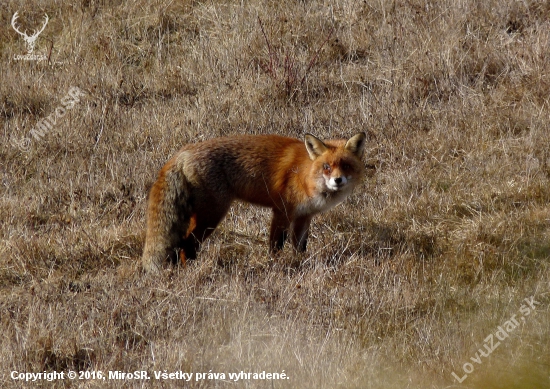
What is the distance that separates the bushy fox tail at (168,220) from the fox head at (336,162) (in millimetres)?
1064

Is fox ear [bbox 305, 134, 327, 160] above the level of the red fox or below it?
above

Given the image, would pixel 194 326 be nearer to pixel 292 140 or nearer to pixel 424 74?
pixel 292 140

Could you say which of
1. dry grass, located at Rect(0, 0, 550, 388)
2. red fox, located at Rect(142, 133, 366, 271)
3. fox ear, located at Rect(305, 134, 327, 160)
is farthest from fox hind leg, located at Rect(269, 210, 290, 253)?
fox ear, located at Rect(305, 134, 327, 160)

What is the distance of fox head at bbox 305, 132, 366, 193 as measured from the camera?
5551 millimetres

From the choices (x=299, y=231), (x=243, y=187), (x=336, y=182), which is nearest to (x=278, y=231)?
(x=299, y=231)

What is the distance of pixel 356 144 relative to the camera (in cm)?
583

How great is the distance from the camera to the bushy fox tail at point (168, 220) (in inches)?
221

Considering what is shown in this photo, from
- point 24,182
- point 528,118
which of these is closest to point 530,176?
point 528,118

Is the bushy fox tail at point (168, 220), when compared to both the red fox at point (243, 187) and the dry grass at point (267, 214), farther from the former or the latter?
the dry grass at point (267, 214)

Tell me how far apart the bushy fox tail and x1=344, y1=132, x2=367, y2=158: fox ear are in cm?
137

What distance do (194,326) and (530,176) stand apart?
12.6ft

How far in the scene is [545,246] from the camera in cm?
575

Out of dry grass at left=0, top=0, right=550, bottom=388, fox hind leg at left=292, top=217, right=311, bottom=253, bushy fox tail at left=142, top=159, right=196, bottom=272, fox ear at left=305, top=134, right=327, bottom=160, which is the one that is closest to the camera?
dry grass at left=0, top=0, right=550, bottom=388

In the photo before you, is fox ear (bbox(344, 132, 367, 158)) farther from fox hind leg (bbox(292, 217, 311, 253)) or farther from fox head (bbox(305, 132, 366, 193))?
fox hind leg (bbox(292, 217, 311, 253))
